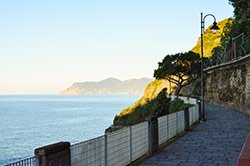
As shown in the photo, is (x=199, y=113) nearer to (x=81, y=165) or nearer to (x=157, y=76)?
(x=81, y=165)

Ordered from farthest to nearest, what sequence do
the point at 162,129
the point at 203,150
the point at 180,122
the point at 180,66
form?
the point at 180,66 < the point at 180,122 < the point at 162,129 < the point at 203,150

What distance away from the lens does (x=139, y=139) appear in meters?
11.2

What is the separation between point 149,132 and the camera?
1220cm

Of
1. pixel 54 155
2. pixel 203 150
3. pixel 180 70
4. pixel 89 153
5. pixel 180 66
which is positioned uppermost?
pixel 180 66

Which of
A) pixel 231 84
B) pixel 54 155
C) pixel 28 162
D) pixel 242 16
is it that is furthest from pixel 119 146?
pixel 231 84

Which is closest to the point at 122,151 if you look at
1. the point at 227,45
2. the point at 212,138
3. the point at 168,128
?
the point at 168,128

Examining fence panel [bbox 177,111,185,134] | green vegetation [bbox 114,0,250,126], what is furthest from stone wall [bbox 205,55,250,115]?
fence panel [bbox 177,111,185,134]

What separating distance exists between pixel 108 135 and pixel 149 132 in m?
3.84

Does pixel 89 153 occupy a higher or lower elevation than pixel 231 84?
lower

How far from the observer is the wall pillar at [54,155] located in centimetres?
598

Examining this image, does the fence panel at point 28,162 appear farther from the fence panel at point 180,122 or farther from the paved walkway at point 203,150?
the fence panel at point 180,122

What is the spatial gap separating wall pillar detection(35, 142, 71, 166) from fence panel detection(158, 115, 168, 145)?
23.5 feet

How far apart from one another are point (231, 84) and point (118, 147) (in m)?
28.7

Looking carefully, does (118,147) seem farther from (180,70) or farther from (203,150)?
(180,70)
